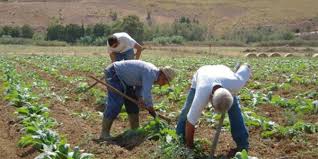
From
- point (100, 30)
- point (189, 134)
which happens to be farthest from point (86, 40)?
point (189, 134)

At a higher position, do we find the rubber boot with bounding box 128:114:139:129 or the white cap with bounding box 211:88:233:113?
the white cap with bounding box 211:88:233:113

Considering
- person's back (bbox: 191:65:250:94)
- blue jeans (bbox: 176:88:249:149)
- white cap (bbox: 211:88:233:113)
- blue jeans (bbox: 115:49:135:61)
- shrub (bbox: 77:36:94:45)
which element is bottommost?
shrub (bbox: 77:36:94:45)

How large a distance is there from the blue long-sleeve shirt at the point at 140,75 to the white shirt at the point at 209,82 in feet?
4.03

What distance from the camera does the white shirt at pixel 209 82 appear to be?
22.2ft

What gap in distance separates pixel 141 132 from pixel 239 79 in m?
2.08

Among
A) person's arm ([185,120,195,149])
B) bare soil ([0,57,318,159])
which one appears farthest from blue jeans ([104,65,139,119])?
person's arm ([185,120,195,149])

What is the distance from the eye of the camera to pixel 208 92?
6766 mm

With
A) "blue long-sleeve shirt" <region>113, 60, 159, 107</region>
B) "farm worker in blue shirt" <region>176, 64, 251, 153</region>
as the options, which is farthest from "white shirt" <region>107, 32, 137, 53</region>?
"farm worker in blue shirt" <region>176, 64, 251, 153</region>

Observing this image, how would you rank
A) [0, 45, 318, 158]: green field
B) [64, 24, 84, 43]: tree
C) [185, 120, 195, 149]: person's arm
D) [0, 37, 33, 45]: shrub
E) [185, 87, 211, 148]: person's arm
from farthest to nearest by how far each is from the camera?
[64, 24, 84, 43]: tree, [0, 37, 33, 45]: shrub, [0, 45, 318, 158]: green field, [185, 120, 195, 149]: person's arm, [185, 87, 211, 148]: person's arm

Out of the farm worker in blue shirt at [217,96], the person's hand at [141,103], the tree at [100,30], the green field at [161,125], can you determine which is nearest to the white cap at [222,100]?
the farm worker in blue shirt at [217,96]

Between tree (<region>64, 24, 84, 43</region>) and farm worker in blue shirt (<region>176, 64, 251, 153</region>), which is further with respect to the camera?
tree (<region>64, 24, 84, 43</region>)

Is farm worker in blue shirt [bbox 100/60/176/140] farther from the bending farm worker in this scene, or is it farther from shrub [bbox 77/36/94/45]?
shrub [bbox 77/36/94/45]

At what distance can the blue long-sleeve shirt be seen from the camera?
27.1 ft

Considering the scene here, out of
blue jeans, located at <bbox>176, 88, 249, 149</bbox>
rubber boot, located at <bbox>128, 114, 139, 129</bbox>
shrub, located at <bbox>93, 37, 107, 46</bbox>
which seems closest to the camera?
blue jeans, located at <bbox>176, 88, 249, 149</bbox>
